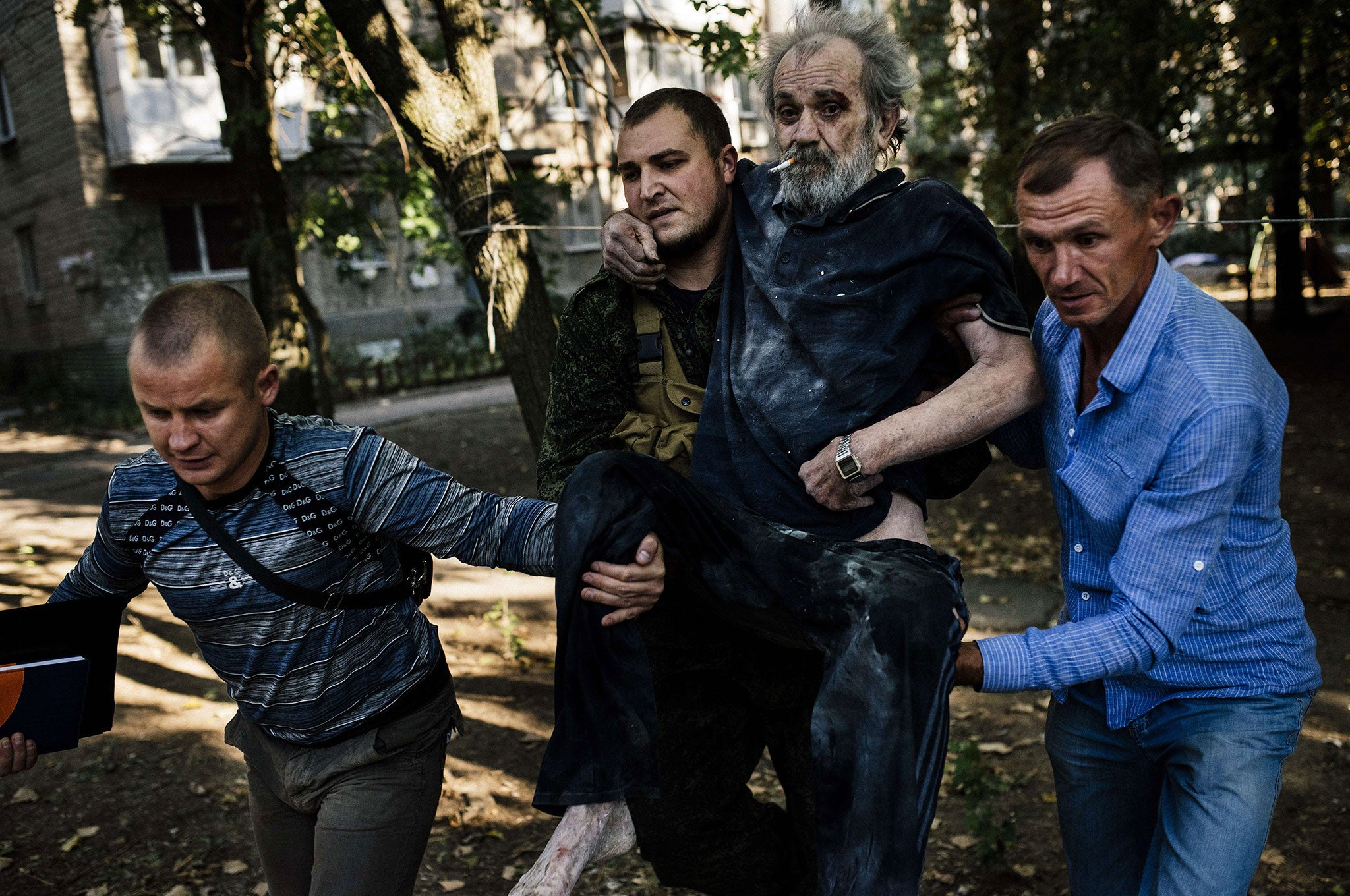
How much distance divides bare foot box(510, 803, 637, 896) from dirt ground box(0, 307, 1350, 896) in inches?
65.4

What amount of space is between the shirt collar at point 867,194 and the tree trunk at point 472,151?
2391 millimetres

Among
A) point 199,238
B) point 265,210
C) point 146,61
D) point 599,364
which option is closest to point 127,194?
point 199,238

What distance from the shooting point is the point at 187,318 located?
2.17 meters

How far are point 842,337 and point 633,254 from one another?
0.62 metres

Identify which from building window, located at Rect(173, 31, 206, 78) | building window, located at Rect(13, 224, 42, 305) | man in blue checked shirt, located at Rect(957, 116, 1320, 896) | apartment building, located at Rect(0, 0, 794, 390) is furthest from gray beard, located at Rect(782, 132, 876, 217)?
building window, located at Rect(13, 224, 42, 305)

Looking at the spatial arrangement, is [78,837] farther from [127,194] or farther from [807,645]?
[127,194]

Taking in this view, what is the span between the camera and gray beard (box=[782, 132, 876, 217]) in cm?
249

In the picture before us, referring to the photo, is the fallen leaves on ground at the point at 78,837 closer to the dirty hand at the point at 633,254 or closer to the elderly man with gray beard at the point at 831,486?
the elderly man with gray beard at the point at 831,486

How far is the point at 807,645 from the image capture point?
2.28 meters

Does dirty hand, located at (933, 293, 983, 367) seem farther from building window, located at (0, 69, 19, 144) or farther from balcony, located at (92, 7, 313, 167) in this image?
building window, located at (0, 69, 19, 144)

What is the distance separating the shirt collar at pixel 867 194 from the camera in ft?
7.98

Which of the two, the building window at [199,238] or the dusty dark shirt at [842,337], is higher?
the building window at [199,238]

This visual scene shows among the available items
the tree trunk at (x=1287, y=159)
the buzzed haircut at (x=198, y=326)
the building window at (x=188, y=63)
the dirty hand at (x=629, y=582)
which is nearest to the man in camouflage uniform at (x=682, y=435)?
the dirty hand at (x=629, y=582)

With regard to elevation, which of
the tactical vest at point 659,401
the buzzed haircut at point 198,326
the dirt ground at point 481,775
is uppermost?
the buzzed haircut at point 198,326
